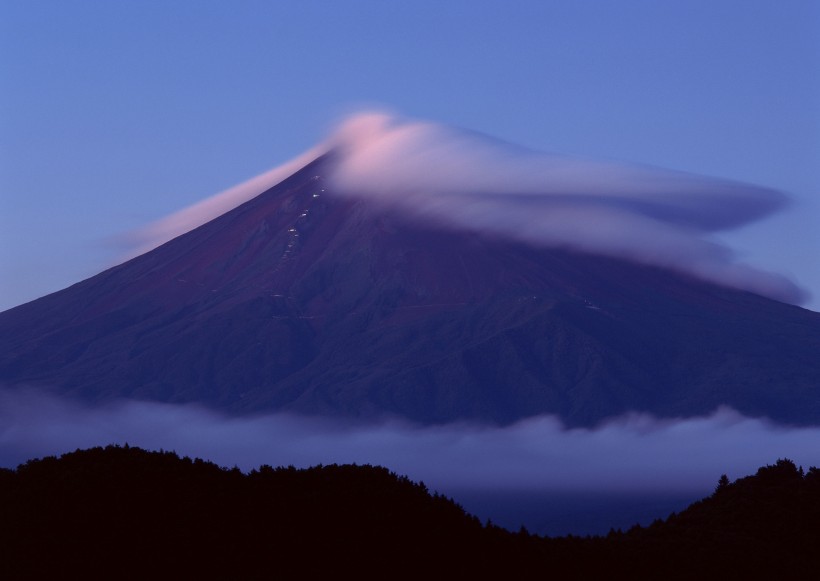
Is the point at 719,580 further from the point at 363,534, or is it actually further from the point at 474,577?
the point at 363,534

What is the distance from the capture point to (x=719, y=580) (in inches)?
1421

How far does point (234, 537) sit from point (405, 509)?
14.0 ft

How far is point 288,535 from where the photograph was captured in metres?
33.9

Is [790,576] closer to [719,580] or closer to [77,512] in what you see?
[719,580]

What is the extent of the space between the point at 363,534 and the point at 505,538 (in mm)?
3608

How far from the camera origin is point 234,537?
→ 33.6 meters

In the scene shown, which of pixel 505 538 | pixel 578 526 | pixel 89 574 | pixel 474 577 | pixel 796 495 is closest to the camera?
pixel 89 574

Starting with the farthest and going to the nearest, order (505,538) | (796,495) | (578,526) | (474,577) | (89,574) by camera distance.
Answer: (578,526) < (796,495) < (505,538) < (474,577) < (89,574)

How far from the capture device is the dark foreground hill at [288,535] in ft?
107

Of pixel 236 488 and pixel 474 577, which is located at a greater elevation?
pixel 236 488

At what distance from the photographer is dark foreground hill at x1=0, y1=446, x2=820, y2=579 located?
32.6m

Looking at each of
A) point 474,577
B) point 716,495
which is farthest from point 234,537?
point 716,495

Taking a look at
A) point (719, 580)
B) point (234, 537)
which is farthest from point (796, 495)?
point (234, 537)

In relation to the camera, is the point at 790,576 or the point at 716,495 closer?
the point at 790,576
